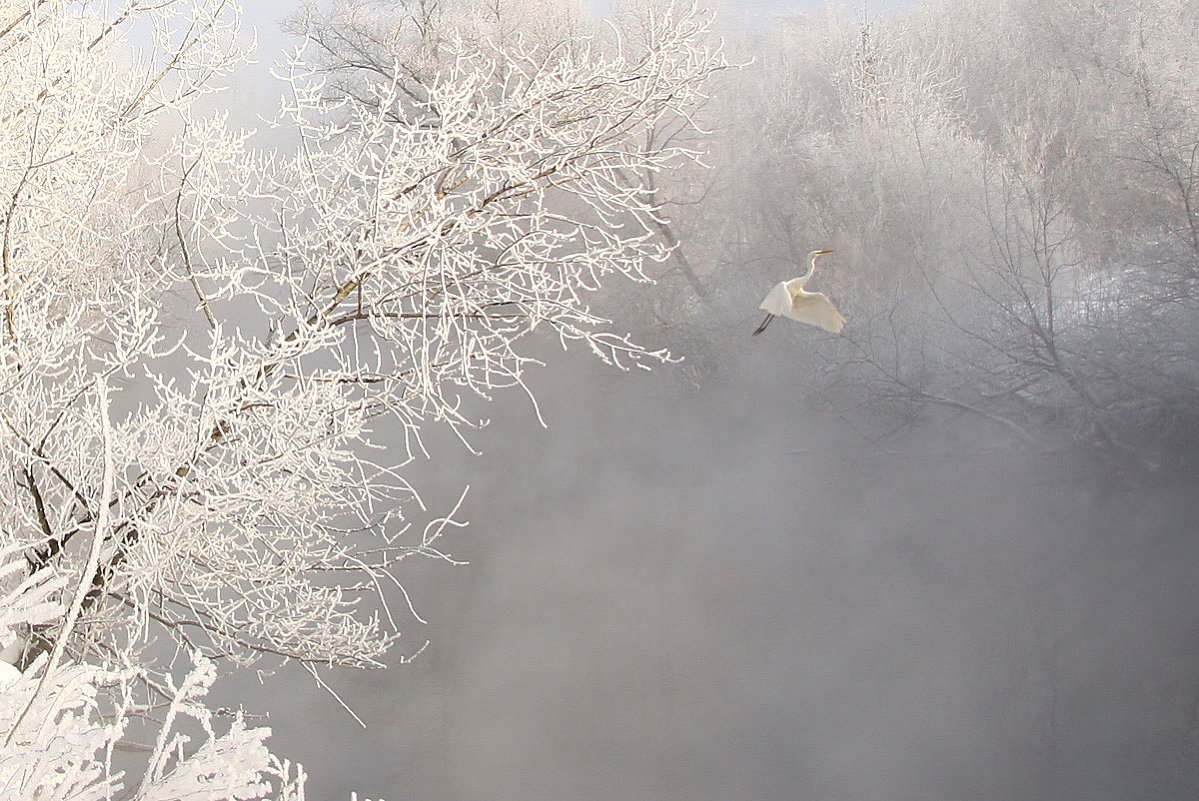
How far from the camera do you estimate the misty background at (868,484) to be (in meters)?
4.27

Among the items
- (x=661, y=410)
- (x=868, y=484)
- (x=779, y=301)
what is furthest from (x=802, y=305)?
(x=661, y=410)

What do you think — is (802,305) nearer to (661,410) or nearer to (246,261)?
(246,261)

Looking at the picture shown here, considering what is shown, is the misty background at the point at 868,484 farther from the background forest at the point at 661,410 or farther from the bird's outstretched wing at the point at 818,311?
the bird's outstretched wing at the point at 818,311

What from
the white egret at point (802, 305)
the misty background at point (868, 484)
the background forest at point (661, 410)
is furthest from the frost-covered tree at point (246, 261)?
the misty background at point (868, 484)

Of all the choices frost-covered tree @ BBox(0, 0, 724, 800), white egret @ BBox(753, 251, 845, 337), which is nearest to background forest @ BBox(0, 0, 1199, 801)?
frost-covered tree @ BBox(0, 0, 724, 800)

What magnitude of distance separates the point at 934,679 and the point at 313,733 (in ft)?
9.34

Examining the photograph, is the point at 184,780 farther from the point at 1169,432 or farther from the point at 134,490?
the point at 1169,432

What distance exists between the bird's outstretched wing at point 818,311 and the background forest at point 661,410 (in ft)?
2.19

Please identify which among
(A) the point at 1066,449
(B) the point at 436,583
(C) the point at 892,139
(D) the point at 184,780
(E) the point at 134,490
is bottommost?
(B) the point at 436,583

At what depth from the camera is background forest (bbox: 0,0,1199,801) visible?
1.74 m

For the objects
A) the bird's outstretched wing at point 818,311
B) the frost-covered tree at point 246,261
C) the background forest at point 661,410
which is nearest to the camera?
the bird's outstretched wing at point 818,311

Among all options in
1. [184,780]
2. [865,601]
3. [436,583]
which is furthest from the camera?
[436,583]

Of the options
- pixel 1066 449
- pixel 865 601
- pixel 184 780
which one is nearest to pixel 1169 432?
pixel 1066 449

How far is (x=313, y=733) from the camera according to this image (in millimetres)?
4410
